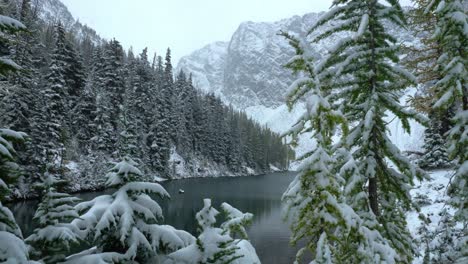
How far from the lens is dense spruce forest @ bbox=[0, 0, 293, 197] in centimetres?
3762

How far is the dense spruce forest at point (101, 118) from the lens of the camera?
123ft

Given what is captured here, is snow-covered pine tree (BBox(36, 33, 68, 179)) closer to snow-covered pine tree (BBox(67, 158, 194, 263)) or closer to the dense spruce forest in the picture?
the dense spruce forest

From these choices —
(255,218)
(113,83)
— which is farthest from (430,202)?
(113,83)

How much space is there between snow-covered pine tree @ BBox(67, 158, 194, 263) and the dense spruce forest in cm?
48

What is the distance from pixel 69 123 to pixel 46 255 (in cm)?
4883

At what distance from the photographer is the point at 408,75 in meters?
8.72

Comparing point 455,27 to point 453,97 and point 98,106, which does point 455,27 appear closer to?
point 453,97

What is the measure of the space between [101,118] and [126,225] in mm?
51841

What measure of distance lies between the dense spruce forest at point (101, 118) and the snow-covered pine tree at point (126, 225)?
48 centimetres

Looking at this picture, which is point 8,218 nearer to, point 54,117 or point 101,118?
point 54,117

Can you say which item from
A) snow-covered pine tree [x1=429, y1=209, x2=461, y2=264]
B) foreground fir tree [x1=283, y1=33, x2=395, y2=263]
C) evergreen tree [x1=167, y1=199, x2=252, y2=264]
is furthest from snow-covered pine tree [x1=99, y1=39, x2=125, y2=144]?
evergreen tree [x1=167, y1=199, x2=252, y2=264]

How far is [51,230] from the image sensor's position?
412 cm

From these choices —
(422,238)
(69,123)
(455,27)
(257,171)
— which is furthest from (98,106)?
(257,171)

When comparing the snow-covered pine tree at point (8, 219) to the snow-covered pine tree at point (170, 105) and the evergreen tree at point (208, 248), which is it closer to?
the evergreen tree at point (208, 248)
